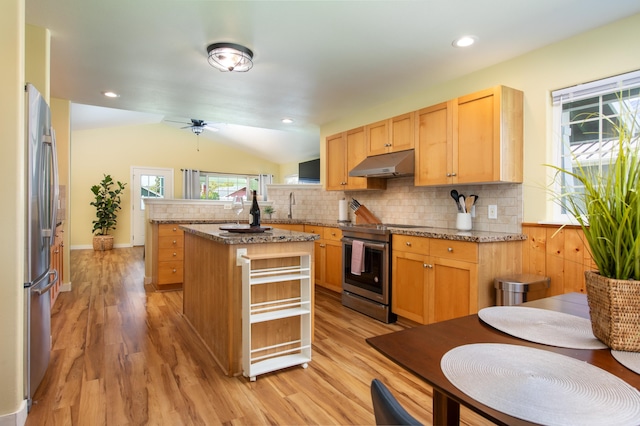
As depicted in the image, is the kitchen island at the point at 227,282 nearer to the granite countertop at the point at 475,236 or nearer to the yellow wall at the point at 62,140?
the granite countertop at the point at 475,236

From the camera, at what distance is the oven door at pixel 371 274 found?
345 centimetres

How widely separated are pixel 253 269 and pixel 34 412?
138 cm

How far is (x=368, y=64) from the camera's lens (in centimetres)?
315

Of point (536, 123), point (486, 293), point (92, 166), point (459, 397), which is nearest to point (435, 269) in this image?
point (486, 293)

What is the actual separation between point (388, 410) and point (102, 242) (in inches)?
375

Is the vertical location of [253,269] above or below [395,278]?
above

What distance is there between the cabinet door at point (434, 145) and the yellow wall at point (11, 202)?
9.75 ft

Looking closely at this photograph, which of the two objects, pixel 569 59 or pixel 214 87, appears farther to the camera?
pixel 214 87

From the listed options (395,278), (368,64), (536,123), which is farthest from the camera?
(395,278)

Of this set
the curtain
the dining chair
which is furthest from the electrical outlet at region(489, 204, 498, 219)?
the curtain

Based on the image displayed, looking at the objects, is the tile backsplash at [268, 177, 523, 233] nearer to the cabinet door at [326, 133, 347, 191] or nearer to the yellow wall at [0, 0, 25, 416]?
the cabinet door at [326, 133, 347, 191]

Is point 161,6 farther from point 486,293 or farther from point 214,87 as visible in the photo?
point 486,293

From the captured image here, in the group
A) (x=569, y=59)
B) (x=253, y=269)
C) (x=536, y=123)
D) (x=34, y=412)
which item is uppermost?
(x=569, y=59)

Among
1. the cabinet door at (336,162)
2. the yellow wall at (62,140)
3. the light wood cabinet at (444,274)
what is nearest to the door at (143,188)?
the yellow wall at (62,140)
